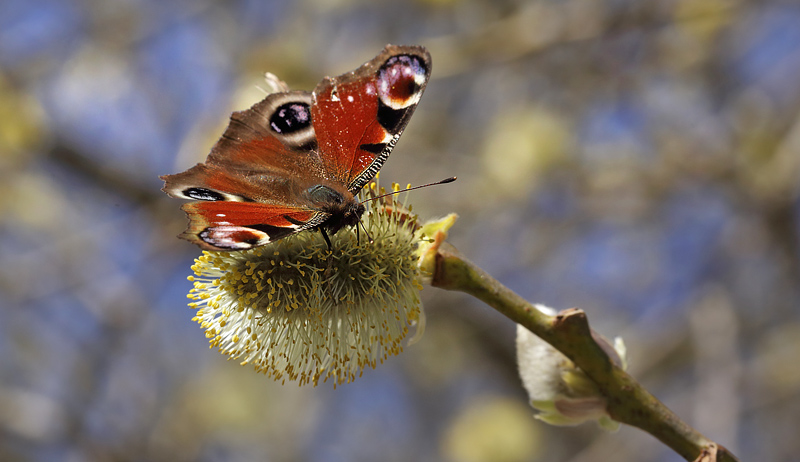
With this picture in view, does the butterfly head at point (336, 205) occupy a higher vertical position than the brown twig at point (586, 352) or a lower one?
higher

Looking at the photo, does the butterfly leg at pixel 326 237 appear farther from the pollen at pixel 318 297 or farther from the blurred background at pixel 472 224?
the blurred background at pixel 472 224

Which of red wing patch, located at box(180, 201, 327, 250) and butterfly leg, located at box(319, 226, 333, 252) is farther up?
butterfly leg, located at box(319, 226, 333, 252)

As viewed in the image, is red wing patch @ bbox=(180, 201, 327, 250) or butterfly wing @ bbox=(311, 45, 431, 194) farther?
butterfly wing @ bbox=(311, 45, 431, 194)

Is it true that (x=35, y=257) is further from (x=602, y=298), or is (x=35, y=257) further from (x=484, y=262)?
(x=602, y=298)

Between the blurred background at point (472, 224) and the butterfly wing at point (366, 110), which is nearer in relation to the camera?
the butterfly wing at point (366, 110)

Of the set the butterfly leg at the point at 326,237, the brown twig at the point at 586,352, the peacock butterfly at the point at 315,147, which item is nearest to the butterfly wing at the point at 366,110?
the peacock butterfly at the point at 315,147

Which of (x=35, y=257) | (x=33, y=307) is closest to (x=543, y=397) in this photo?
(x=35, y=257)

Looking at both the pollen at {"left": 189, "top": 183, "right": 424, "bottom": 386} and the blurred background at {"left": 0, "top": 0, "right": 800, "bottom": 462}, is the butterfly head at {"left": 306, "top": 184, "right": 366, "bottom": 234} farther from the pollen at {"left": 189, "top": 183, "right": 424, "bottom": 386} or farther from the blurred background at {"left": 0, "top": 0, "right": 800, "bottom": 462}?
the blurred background at {"left": 0, "top": 0, "right": 800, "bottom": 462}

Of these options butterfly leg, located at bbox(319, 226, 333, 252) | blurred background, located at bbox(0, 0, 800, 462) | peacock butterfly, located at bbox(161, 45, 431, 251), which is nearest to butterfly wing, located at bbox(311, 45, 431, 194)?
peacock butterfly, located at bbox(161, 45, 431, 251)
